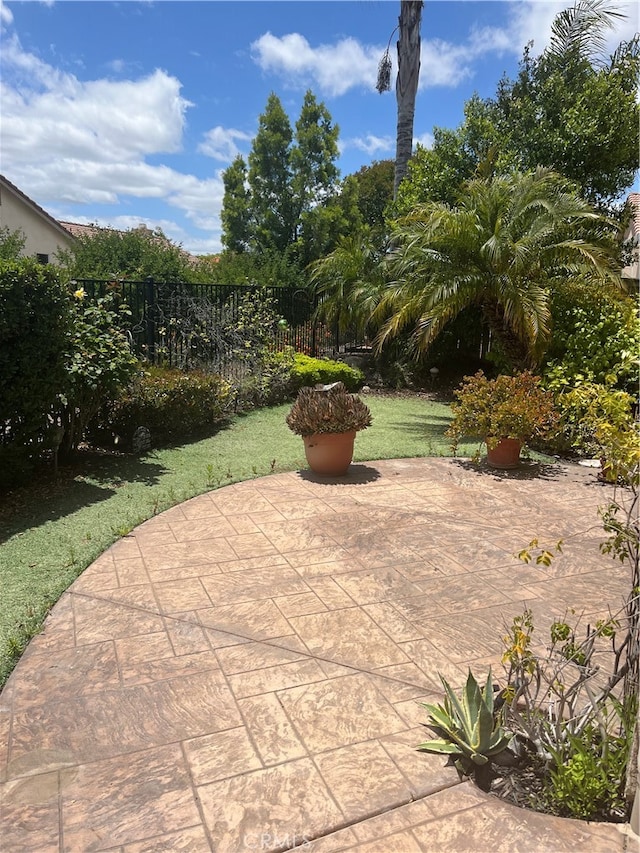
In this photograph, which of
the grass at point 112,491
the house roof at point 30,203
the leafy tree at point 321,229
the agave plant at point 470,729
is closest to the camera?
the agave plant at point 470,729

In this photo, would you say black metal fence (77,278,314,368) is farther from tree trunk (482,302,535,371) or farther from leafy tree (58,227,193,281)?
tree trunk (482,302,535,371)

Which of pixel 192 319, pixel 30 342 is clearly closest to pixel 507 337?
pixel 192 319

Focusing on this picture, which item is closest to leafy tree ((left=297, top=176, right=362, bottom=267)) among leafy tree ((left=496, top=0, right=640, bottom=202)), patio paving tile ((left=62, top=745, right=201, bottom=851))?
leafy tree ((left=496, top=0, right=640, bottom=202))

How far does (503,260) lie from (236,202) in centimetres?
2034

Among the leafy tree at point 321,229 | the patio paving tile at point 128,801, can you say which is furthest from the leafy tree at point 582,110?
the patio paving tile at point 128,801

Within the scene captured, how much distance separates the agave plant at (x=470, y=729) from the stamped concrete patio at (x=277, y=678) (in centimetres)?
8

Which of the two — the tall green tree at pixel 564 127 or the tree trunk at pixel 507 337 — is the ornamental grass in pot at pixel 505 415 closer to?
the tree trunk at pixel 507 337

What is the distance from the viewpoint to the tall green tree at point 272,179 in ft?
85.1

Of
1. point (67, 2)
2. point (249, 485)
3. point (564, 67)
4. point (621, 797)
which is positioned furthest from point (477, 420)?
point (564, 67)

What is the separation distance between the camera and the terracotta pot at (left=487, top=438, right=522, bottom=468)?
6.93m

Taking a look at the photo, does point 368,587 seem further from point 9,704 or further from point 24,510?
point 24,510

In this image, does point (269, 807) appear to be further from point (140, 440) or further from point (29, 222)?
point (29, 222)

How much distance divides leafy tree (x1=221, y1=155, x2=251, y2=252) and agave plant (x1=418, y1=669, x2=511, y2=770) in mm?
26357

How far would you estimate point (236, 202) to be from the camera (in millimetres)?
26547
